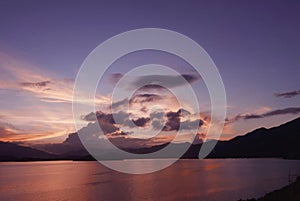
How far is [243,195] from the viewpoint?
6056 cm

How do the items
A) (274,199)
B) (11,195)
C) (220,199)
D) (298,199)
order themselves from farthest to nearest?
(11,195) < (220,199) < (274,199) < (298,199)

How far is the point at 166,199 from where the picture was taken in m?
61.2

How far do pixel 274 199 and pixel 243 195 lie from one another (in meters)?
26.4

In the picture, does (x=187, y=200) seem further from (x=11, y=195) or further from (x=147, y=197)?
(x=11, y=195)

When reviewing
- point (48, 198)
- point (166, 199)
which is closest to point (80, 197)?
point (48, 198)

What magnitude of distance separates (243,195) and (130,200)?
19881 millimetres

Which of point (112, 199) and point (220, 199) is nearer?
point (220, 199)

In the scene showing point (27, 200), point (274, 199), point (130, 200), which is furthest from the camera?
point (27, 200)

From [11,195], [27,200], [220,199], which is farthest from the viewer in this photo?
[11,195]

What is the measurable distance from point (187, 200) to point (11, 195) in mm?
41145

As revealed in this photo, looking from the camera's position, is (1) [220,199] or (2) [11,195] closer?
(1) [220,199]

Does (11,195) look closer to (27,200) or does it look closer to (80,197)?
(27,200)

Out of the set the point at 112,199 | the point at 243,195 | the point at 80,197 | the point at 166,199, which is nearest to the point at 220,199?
the point at 243,195

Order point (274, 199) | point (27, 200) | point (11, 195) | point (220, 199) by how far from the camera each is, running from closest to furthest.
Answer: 1. point (274, 199)
2. point (220, 199)
3. point (27, 200)
4. point (11, 195)
